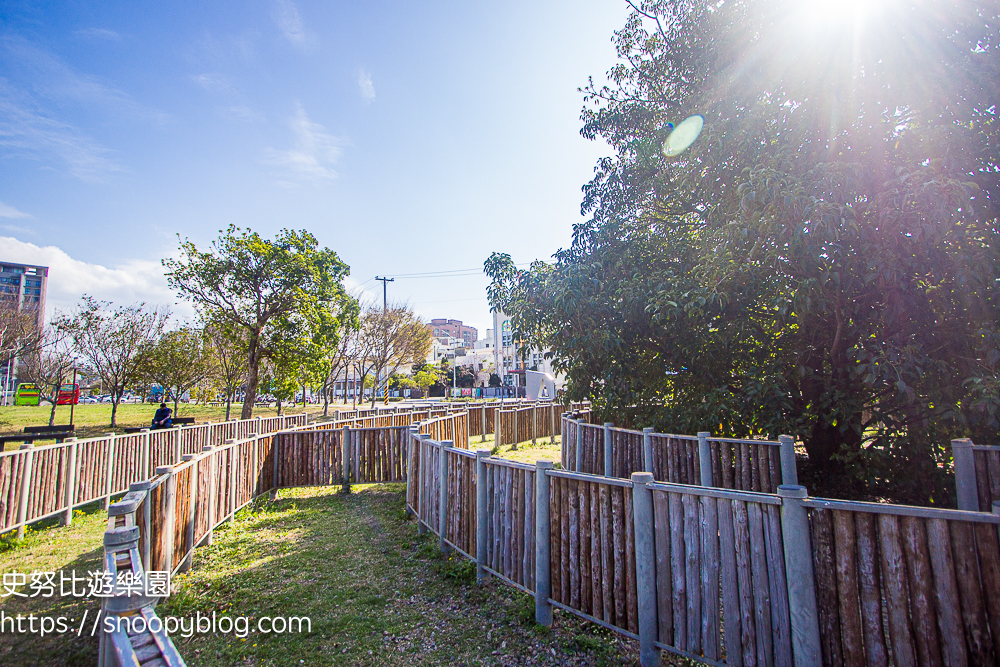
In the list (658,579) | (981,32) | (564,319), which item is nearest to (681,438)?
(564,319)

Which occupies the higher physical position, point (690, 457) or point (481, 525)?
point (690, 457)

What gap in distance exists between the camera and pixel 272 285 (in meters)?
18.7

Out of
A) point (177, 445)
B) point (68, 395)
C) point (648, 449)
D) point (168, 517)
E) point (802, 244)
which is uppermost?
point (802, 244)

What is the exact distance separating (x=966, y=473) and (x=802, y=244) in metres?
3.00

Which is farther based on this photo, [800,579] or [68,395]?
[68,395]

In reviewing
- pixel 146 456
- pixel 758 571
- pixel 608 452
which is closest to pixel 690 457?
pixel 608 452

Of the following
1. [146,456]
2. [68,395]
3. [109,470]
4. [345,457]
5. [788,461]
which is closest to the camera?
[788,461]

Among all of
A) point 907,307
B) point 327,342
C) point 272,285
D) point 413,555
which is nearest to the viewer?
point 413,555

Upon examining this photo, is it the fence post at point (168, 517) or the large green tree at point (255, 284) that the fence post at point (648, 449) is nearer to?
the fence post at point (168, 517)

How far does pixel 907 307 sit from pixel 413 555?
24.5 feet

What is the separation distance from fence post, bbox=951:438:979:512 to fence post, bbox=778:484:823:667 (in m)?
3.05

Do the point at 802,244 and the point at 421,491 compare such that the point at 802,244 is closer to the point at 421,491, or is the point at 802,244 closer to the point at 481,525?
the point at 481,525

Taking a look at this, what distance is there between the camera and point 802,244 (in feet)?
20.3

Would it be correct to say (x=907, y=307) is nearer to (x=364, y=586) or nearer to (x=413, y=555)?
(x=413, y=555)
